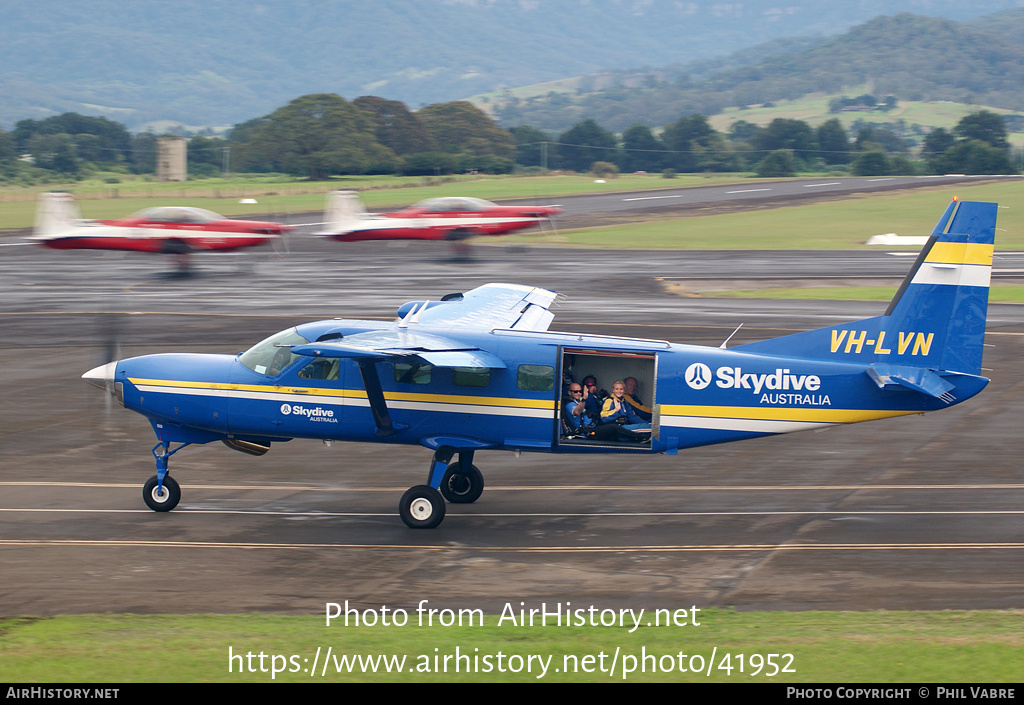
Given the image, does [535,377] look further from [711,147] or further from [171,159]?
[711,147]

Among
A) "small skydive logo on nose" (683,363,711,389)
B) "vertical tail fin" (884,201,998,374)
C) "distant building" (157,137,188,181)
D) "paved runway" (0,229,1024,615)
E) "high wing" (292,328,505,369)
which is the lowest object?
"paved runway" (0,229,1024,615)

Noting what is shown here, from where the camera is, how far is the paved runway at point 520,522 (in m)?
13.0

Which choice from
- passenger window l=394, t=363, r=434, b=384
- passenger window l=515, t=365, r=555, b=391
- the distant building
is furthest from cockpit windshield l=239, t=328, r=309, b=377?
the distant building

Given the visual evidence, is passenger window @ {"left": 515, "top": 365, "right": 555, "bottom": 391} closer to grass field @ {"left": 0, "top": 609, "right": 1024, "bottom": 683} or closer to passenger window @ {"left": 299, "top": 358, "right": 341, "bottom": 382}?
passenger window @ {"left": 299, "top": 358, "right": 341, "bottom": 382}

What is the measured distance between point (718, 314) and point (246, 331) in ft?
52.8

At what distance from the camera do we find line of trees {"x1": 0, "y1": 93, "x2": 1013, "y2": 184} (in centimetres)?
11200

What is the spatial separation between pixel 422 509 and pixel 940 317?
27.4 ft

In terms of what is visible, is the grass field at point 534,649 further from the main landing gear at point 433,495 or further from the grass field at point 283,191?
the grass field at point 283,191

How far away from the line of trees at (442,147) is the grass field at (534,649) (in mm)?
100197

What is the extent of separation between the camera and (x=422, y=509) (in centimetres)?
1587

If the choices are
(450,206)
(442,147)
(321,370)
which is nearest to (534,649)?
(321,370)

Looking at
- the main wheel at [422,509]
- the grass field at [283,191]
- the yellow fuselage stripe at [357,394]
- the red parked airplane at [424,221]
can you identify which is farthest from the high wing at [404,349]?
the grass field at [283,191]

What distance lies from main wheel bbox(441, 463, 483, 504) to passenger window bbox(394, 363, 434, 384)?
1.98 metres

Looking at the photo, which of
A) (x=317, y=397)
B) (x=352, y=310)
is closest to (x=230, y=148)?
(x=352, y=310)
